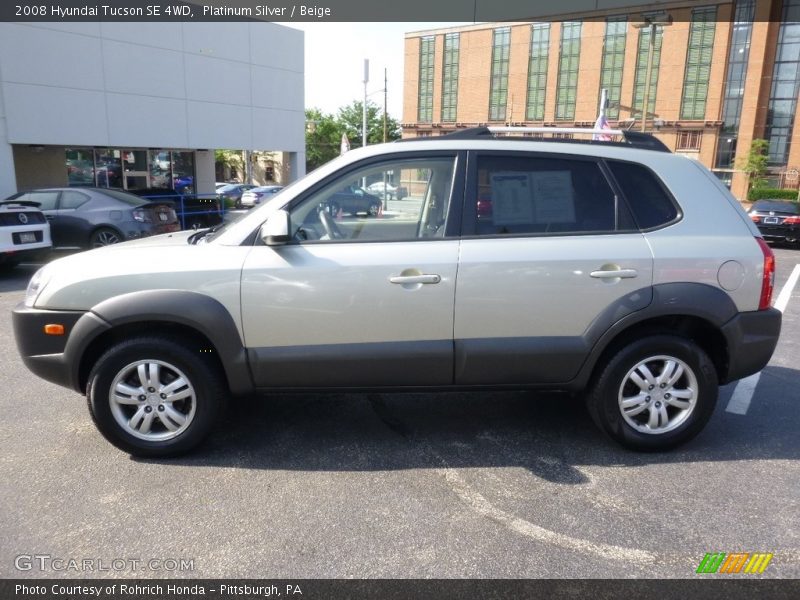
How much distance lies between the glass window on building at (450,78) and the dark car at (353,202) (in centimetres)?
5857

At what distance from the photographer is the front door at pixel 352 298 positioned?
3.43m

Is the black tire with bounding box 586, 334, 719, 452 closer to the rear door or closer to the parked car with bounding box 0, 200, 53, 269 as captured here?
the rear door

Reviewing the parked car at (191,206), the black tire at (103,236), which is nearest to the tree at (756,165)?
the parked car at (191,206)

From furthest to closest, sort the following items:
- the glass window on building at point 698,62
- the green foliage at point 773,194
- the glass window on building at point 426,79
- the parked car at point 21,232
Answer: the glass window on building at point 426,79, the glass window on building at point 698,62, the green foliage at point 773,194, the parked car at point 21,232

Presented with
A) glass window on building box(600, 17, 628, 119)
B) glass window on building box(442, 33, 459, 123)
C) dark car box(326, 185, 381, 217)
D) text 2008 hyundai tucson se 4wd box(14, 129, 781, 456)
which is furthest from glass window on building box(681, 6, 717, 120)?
dark car box(326, 185, 381, 217)

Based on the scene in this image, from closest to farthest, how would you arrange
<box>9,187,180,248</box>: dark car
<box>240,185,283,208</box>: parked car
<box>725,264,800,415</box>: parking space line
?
1. <box>725,264,800,415</box>: parking space line
2. <box>9,187,180,248</box>: dark car
3. <box>240,185,283,208</box>: parked car

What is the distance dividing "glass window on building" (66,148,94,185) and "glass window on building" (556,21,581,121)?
146 ft

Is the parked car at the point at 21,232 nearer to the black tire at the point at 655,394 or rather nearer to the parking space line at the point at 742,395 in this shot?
the black tire at the point at 655,394

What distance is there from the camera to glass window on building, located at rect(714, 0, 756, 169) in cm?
4472

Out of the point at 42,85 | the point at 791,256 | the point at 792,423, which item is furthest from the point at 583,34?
the point at 792,423

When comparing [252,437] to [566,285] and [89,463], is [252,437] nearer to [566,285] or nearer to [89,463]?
[89,463]

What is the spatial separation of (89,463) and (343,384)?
162cm

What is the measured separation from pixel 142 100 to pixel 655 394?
1755 centimetres

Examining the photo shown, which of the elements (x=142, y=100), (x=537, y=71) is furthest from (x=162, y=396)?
(x=537, y=71)
